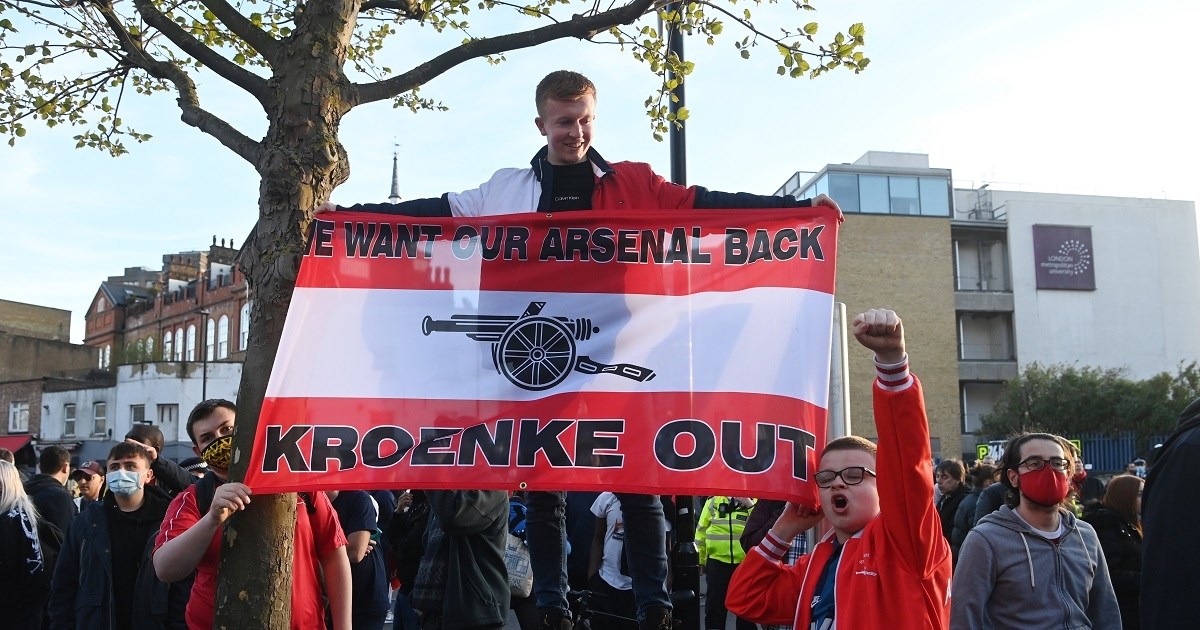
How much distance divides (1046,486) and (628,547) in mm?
1932

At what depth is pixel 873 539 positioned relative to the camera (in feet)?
11.1

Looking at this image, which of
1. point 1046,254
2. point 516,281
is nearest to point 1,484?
point 516,281

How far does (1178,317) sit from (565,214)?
218 feet

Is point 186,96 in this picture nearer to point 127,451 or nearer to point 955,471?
point 127,451

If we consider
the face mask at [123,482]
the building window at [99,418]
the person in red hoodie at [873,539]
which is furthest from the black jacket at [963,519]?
the building window at [99,418]

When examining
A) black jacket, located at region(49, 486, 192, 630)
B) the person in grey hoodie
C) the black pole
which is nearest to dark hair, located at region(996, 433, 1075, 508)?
the person in grey hoodie

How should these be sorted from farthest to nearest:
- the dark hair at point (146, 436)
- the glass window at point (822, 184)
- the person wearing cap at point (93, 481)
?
the glass window at point (822, 184), the person wearing cap at point (93, 481), the dark hair at point (146, 436)

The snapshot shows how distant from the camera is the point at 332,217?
4.47 meters

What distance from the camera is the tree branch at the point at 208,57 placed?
4.93 m

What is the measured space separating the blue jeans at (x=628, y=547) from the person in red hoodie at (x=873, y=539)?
903 mm

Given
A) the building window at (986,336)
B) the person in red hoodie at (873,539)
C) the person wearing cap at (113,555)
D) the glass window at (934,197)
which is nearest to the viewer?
the person in red hoodie at (873,539)

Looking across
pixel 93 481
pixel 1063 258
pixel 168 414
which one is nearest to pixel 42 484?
pixel 93 481

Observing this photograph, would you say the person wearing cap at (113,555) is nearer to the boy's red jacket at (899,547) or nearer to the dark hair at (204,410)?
the dark hair at (204,410)

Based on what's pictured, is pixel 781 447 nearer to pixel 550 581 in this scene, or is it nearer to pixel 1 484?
pixel 550 581
